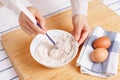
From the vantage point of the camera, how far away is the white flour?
800 mm

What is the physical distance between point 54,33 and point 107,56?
0.67 ft

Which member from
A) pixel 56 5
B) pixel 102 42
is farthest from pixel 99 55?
pixel 56 5

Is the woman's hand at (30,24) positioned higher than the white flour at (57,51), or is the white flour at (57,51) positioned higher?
the woman's hand at (30,24)

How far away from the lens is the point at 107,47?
828 mm

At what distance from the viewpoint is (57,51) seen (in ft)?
2.68

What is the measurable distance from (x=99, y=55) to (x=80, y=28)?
141mm

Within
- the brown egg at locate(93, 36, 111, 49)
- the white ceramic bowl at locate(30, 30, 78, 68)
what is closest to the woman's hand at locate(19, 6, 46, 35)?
the white ceramic bowl at locate(30, 30, 78, 68)

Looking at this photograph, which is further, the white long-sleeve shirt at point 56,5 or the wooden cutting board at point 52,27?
the white long-sleeve shirt at point 56,5

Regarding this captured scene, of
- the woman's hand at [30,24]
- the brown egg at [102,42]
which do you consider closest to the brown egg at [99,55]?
the brown egg at [102,42]

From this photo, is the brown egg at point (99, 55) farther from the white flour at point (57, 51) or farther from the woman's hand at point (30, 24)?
the woman's hand at point (30, 24)

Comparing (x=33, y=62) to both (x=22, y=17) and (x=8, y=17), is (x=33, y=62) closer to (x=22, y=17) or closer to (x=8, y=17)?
(x=22, y=17)

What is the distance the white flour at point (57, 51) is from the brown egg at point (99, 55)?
0.23 ft

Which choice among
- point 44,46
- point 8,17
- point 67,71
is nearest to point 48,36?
point 44,46

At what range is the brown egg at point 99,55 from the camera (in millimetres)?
777
